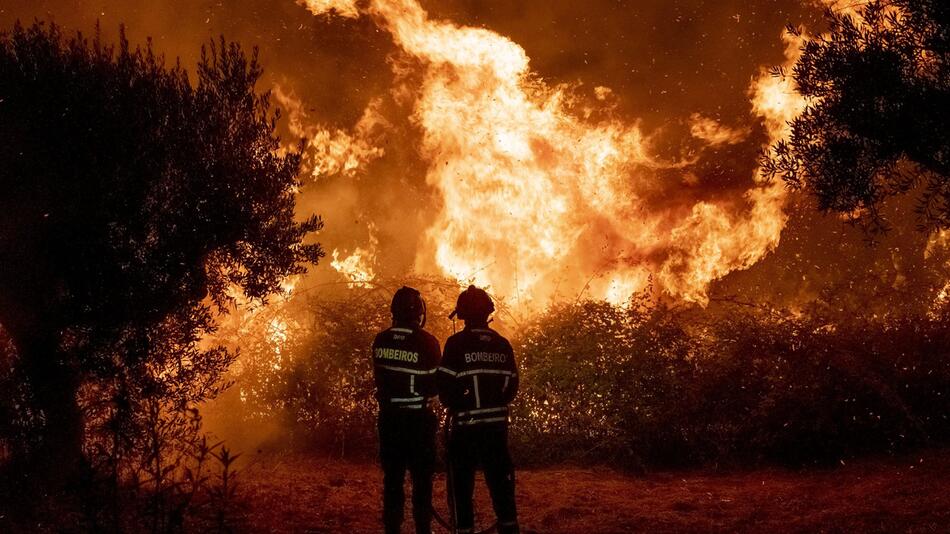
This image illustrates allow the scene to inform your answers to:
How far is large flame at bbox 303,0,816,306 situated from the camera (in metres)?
19.2

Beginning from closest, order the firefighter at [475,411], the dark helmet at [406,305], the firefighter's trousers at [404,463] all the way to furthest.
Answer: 1. the firefighter at [475,411]
2. the firefighter's trousers at [404,463]
3. the dark helmet at [406,305]

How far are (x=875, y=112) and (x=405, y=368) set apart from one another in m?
6.67

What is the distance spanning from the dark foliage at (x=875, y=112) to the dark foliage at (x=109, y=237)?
25.8 ft

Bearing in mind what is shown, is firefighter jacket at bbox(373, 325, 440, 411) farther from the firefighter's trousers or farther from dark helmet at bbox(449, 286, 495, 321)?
dark helmet at bbox(449, 286, 495, 321)

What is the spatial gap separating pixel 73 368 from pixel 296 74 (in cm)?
1823

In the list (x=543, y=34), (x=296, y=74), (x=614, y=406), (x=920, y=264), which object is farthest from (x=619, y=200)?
(x=296, y=74)

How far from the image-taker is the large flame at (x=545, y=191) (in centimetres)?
1919

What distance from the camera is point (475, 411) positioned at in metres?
7.33

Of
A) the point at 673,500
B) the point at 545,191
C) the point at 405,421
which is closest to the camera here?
the point at 405,421

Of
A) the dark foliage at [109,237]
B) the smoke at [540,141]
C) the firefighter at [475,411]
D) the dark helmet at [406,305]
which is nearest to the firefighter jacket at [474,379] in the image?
the firefighter at [475,411]

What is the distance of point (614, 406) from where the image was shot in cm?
1322

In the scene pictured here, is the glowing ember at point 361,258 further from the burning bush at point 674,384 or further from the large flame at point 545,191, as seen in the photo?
the burning bush at point 674,384

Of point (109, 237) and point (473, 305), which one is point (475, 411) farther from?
point (109, 237)

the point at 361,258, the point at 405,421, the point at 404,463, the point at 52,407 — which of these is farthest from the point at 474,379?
the point at 361,258
